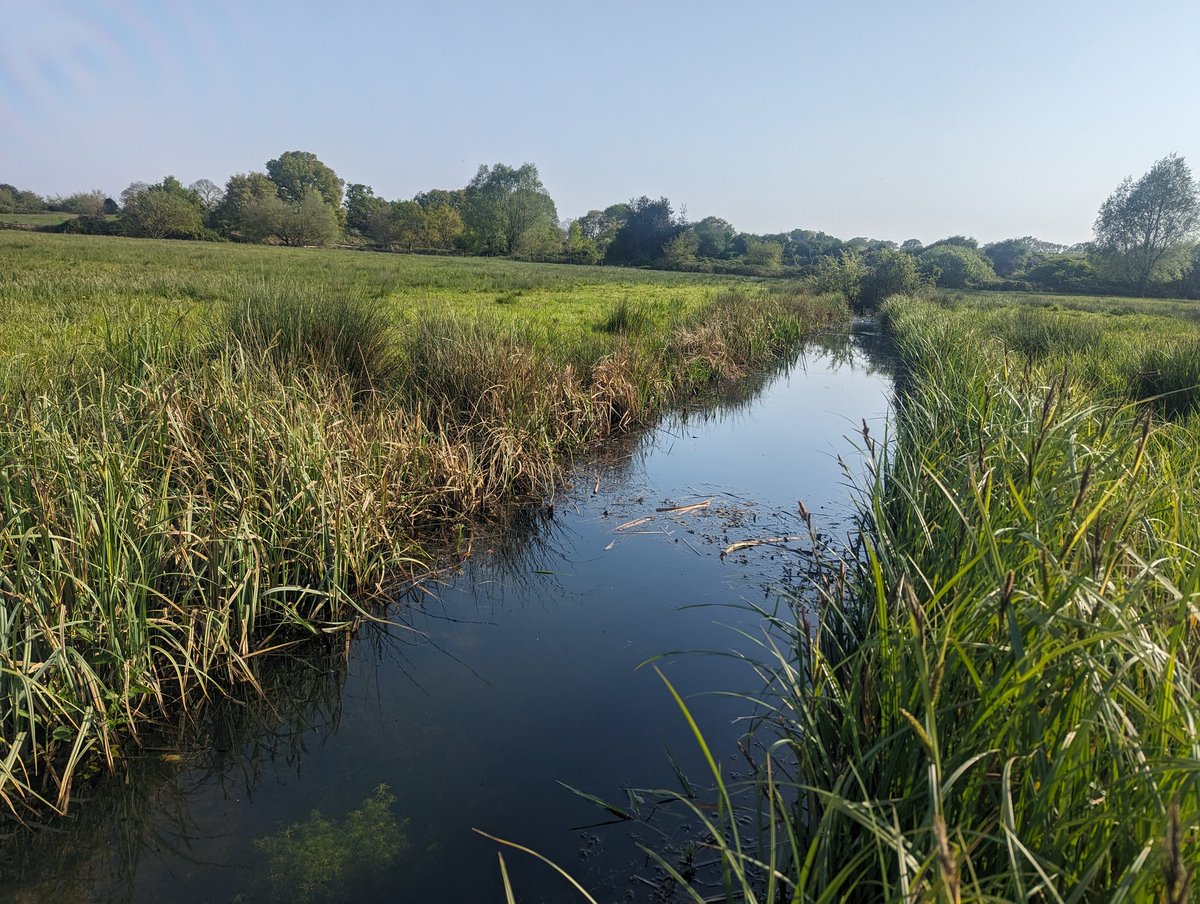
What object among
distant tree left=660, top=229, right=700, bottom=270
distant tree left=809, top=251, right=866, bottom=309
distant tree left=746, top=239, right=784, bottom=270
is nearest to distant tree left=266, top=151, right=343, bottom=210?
distant tree left=660, top=229, right=700, bottom=270

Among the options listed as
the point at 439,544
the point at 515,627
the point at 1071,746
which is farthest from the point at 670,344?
the point at 1071,746

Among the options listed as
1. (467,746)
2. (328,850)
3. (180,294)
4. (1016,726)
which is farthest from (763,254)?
(1016,726)

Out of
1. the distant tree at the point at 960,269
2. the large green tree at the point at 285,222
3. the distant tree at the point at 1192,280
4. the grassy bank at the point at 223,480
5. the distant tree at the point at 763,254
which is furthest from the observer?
the distant tree at the point at 763,254

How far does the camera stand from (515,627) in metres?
4.46

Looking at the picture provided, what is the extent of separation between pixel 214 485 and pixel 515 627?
7.40ft

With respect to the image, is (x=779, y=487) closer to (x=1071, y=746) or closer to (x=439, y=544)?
(x=439, y=544)

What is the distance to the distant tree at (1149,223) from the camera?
47938mm

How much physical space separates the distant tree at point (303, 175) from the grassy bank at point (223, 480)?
106 metres

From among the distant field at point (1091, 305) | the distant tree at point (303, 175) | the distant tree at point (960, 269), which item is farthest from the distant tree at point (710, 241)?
the distant tree at point (303, 175)

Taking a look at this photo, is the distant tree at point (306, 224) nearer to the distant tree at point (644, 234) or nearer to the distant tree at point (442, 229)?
the distant tree at point (442, 229)

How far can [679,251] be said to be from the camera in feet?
214

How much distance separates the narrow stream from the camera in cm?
264

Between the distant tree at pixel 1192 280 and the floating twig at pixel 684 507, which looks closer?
the floating twig at pixel 684 507

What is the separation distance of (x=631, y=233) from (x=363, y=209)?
44.7 m
